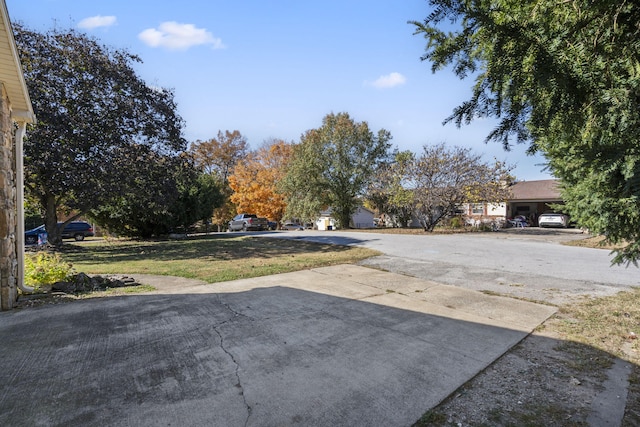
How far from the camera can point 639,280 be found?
7.29 m

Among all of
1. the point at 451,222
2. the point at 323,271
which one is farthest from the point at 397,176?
the point at 323,271

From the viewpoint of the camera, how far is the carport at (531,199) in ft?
115

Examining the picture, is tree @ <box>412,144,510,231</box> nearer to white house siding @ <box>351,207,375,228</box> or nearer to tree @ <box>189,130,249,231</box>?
white house siding @ <box>351,207,375,228</box>

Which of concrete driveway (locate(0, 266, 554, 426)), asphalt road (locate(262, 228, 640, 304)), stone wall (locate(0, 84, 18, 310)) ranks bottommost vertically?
asphalt road (locate(262, 228, 640, 304))

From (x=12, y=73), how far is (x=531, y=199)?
40.8 m

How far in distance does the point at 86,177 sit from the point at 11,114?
839 cm

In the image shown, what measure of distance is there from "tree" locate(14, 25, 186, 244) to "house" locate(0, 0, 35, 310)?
7.84 m

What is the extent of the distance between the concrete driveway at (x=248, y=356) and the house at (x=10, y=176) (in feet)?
2.25

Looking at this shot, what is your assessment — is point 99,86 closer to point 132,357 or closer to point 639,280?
point 132,357

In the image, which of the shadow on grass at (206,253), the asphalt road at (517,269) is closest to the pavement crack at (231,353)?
the asphalt road at (517,269)

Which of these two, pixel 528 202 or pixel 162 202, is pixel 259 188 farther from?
pixel 528 202

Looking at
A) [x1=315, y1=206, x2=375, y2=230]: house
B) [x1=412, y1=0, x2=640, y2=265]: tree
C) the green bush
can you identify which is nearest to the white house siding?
[x1=315, y1=206, x2=375, y2=230]: house

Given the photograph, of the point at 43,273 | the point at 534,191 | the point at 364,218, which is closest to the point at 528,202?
the point at 534,191

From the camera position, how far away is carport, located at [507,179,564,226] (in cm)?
3491
